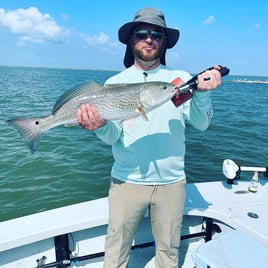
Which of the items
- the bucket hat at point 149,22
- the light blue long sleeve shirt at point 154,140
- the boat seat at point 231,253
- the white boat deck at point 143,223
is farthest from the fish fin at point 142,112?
the white boat deck at point 143,223

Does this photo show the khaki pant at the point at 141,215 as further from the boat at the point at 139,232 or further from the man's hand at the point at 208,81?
the man's hand at the point at 208,81

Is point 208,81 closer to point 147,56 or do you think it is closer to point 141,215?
point 147,56

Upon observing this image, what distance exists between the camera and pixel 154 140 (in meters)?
2.88

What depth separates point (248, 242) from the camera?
265cm

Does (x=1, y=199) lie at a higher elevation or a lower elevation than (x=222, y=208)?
lower

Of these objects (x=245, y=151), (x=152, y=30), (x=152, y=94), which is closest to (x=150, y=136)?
(x=152, y=94)

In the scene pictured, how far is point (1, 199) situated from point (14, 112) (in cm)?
1171

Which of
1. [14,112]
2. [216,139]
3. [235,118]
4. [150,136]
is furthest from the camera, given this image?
[235,118]

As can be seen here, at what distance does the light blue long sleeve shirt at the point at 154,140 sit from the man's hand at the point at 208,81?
0.18 m

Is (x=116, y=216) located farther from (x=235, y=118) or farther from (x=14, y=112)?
(x=235, y=118)

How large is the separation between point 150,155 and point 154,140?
0.15 meters

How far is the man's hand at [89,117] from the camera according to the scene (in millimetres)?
2723

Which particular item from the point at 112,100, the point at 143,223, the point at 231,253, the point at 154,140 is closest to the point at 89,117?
the point at 112,100

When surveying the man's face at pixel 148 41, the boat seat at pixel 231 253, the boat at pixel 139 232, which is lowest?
the boat at pixel 139 232
